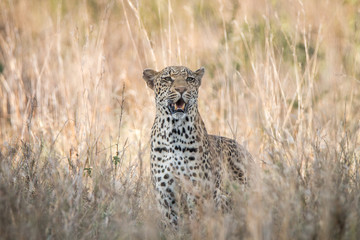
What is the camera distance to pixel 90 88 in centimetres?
624

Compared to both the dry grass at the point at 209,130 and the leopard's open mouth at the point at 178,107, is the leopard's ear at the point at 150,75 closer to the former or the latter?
the dry grass at the point at 209,130

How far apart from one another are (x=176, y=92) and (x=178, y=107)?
0.14 m

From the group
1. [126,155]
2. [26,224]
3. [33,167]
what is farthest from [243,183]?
[26,224]

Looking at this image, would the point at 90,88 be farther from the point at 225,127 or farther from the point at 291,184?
the point at 291,184

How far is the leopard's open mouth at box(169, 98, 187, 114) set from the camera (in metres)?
5.02

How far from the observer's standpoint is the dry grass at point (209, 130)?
3768 millimetres

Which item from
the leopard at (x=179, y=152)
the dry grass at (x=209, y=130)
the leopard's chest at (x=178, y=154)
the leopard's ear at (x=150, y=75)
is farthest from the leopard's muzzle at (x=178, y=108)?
the leopard's ear at (x=150, y=75)

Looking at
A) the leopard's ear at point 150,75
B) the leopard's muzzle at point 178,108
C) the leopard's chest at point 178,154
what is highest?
the leopard's ear at point 150,75

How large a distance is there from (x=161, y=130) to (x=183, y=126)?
0.21m

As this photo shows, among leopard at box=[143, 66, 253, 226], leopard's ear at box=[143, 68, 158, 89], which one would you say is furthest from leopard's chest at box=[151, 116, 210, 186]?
leopard's ear at box=[143, 68, 158, 89]

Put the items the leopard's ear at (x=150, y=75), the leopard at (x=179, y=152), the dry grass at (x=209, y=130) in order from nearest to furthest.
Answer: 1. the dry grass at (x=209, y=130)
2. the leopard at (x=179, y=152)
3. the leopard's ear at (x=150, y=75)

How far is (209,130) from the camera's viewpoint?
6992 mm

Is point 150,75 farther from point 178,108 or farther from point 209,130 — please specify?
point 209,130

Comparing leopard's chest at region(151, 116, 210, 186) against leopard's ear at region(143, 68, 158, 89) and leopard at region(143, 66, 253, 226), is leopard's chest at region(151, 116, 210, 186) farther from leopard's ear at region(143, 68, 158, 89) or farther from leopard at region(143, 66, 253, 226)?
leopard's ear at region(143, 68, 158, 89)
